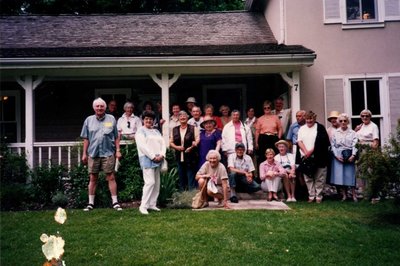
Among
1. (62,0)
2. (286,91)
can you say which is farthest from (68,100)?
(62,0)

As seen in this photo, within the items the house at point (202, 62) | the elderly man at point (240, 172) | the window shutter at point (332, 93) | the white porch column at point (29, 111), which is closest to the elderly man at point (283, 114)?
the house at point (202, 62)

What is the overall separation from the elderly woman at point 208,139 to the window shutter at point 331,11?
4.34 m

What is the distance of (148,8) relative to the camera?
23016 millimetres

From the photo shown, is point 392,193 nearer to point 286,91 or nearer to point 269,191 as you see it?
point 269,191

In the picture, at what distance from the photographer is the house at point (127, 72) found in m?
8.80

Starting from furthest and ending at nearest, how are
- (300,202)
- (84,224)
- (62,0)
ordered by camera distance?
(62,0) < (300,202) < (84,224)

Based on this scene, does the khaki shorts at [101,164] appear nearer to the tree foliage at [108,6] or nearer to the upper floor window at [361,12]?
the upper floor window at [361,12]

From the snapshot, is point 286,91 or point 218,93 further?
point 218,93

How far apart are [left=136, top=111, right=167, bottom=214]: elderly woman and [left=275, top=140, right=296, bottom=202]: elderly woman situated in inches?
96.9

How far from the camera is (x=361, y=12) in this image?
32.3ft

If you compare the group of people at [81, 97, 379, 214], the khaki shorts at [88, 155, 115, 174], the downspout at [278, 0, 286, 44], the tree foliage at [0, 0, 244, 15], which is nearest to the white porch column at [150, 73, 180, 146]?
the group of people at [81, 97, 379, 214]

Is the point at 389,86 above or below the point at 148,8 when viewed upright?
below

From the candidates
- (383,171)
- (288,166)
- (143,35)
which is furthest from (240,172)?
(143,35)

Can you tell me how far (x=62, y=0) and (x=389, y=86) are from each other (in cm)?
1826
